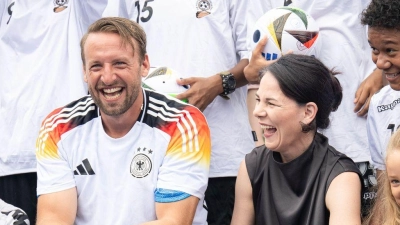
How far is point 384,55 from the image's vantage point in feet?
16.0

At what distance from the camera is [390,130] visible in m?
5.17

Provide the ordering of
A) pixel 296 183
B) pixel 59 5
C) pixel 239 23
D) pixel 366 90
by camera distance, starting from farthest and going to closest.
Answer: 1. pixel 59 5
2. pixel 239 23
3. pixel 366 90
4. pixel 296 183

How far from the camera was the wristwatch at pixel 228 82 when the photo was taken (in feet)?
18.2

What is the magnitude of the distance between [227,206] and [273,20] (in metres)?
1.33

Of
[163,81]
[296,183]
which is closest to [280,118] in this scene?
[296,183]

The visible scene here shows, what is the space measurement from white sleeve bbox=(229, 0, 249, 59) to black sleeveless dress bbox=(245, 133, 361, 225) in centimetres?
123

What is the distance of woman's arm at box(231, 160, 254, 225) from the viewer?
4.75 m

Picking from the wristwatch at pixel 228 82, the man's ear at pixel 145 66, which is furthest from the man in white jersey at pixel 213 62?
the man's ear at pixel 145 66

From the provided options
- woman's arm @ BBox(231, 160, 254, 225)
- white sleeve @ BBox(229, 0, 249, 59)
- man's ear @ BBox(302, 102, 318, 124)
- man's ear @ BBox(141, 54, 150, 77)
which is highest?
white sleeve @ BBox(229, 0, 249, 59)

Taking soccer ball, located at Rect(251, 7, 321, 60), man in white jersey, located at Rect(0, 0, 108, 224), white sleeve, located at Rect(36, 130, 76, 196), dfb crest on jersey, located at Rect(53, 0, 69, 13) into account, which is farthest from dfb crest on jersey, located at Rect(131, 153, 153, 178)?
dfb crest on jersey, located at Rect(53, 0, 69, 13)

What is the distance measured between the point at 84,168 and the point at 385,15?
196 cm

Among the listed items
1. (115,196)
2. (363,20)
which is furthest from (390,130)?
(115,196)

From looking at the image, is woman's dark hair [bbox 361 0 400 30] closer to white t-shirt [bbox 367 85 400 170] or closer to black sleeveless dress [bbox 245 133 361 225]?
white t-shirt [bbox 367 85 400 170]

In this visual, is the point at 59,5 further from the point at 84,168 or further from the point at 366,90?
the point at 366,90
